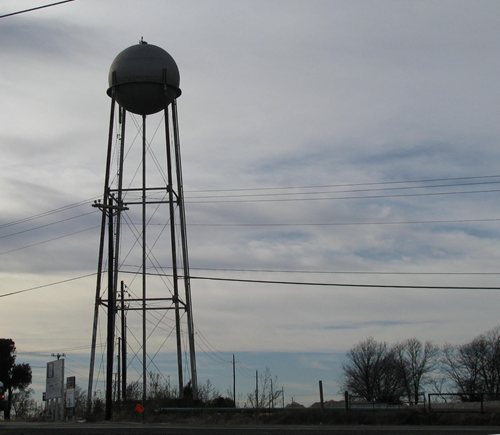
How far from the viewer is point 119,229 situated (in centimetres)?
3972

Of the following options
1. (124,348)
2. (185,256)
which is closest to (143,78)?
(185,256)

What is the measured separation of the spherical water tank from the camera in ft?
125

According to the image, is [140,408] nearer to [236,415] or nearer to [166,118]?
[236,415]

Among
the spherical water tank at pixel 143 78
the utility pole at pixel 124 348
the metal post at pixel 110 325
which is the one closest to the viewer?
the metal post at pixel 110 325

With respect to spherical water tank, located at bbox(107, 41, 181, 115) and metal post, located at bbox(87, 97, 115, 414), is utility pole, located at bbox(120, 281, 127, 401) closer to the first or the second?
metal post, located at bbox(87, 97, 115, 414)

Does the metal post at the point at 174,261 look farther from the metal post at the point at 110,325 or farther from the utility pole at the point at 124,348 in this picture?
the utility pole at the point at 124,348

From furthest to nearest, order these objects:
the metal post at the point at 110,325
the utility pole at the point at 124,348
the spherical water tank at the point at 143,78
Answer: the utility pole at the point at 124,348
the spherical water tank at the point at 143,78
the metal post at the point at 110,325

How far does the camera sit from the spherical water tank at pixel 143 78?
1506 inches

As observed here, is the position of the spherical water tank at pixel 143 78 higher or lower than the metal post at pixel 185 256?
higher

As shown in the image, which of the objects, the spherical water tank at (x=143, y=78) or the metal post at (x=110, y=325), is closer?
the metal post at (x=110, y=325)

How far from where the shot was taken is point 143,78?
38.2m

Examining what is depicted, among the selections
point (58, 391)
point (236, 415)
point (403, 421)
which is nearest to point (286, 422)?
point (236, 415)

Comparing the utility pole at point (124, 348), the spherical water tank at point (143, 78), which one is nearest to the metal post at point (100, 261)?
the spherical water tank at point (143, 78)

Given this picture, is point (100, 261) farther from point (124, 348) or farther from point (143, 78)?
point (124, 348)
